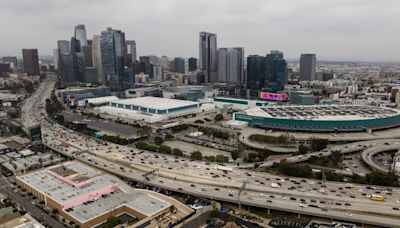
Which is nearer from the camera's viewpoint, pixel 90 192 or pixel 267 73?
pixel 90 192

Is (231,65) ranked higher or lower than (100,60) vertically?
lower

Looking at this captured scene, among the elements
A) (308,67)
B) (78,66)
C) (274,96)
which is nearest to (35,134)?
(274,96)

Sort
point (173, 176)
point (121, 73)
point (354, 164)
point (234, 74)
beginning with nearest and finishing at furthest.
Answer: point (173, 176), point (354, 164), point (121, 73), point (234, 74)

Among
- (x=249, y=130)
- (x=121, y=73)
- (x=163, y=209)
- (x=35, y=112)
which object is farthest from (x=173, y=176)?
(x=121, y=73)

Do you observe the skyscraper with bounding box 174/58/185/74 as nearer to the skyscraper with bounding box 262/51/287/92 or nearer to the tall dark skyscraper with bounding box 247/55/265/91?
the tall dark skyscraper with bounding box 247/55/265/91

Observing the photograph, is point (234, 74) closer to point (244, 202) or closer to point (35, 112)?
point (35, 112)

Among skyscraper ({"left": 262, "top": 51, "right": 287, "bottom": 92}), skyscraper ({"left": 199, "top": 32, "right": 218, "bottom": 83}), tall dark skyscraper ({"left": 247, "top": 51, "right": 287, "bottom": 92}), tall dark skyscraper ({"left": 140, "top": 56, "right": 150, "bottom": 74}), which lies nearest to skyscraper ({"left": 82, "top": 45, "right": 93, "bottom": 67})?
tall dark skyscraper ({"left": 140, "top": 56, "right": 150, "bottom": 74})

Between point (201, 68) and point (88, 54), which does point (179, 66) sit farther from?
point (88, 54)
